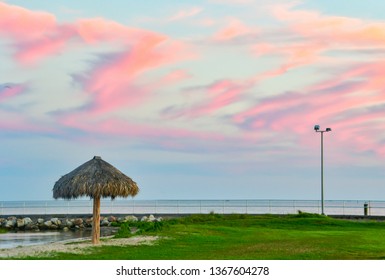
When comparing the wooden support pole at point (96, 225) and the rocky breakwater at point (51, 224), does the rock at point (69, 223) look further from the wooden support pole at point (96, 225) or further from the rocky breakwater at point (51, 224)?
the wooden support pole at point (96, 225)

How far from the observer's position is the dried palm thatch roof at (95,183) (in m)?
26.4

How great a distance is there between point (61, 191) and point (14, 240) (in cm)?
637

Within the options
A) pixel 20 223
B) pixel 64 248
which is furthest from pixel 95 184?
pixel 20 223

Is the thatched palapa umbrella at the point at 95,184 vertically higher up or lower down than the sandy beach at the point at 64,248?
higher up

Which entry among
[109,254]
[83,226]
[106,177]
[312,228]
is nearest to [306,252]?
[109,254]

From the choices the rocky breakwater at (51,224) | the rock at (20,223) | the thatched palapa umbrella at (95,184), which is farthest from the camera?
the rock at (20,223)

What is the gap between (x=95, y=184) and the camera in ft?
86.4

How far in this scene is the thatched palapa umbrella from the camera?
86.6ft

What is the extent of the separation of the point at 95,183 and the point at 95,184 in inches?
1.9

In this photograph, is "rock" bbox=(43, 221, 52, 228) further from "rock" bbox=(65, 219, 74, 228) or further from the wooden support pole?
the wooden support pole

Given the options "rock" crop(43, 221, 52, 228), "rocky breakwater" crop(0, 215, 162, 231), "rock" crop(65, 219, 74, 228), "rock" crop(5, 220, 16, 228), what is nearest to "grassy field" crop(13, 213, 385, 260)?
"rocky breakwater" crop(0, 215, 162, 231)

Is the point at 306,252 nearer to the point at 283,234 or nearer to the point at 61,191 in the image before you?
the point at 283,234

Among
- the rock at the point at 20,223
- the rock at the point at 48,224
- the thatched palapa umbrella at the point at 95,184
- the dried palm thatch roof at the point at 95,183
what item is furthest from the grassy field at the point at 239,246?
the rock at the point at 20,223
